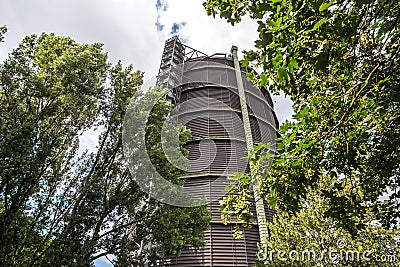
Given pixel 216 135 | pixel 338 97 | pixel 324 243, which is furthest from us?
pixel 216 135

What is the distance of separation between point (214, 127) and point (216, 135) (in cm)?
64

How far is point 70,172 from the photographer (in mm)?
8984

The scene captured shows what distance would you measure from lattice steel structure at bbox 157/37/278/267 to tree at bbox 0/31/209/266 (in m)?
2.96

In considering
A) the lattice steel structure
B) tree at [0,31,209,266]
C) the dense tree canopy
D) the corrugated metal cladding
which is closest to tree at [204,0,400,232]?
the dense tree canopy

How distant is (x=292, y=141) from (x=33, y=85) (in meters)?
7.06

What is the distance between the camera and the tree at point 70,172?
6.89 meters

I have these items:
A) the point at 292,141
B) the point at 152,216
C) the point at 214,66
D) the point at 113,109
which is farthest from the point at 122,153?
the point at 214,66

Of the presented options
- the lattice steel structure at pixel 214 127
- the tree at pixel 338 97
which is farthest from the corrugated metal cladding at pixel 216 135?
the tree at pixel 338 97

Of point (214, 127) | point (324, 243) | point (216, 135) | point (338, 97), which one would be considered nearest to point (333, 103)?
point (338, 97)

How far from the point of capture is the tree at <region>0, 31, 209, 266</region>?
22.6ft

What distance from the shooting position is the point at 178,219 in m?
8.36

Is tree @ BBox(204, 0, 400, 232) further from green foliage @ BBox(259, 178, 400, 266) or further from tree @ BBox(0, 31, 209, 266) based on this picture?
tree @ BBox(0, 31, 209, 266)

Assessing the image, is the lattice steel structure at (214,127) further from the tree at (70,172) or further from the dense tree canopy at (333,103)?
the dense tree canopy at (333,103)

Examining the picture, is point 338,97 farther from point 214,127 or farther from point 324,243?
point 214,127
